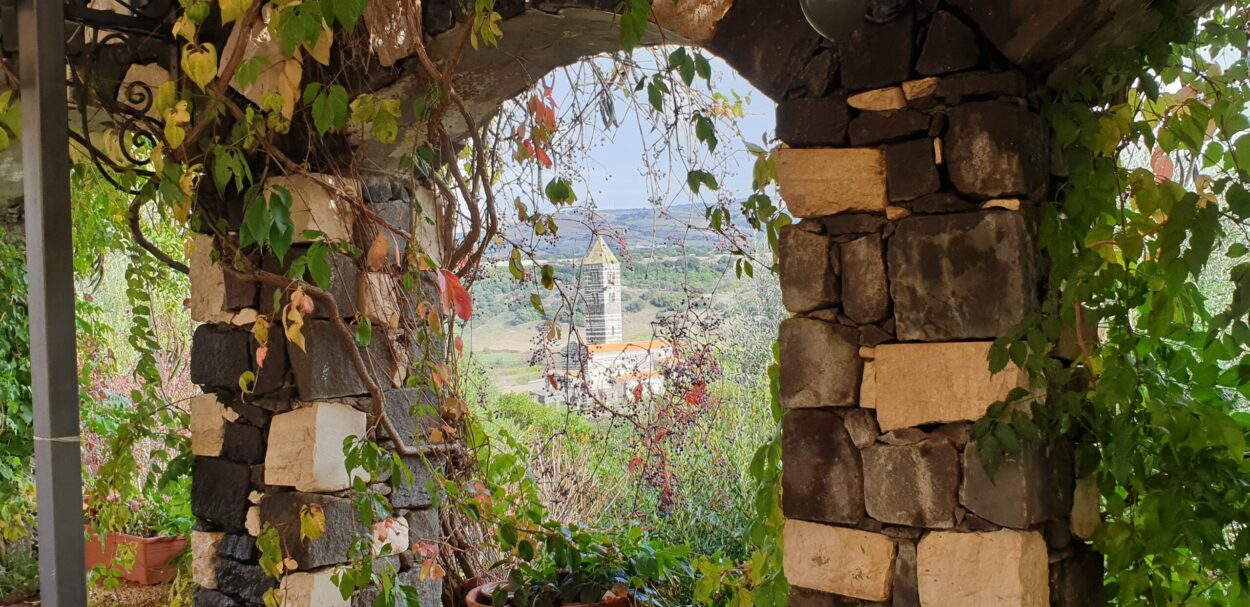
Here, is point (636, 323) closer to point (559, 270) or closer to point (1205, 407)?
point (559, 270)

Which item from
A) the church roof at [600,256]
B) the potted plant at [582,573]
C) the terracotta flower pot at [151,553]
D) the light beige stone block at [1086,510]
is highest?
the church roof at [600,256]

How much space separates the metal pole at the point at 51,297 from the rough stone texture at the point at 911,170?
1.28m

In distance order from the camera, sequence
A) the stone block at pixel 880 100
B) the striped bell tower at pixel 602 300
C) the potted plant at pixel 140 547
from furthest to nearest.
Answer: the striped bell tower at pixel 602 300
the potted plant at pixel 140 547
the stone block at pixel 880 100

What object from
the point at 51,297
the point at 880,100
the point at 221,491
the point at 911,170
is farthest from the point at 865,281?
the point at 221,491

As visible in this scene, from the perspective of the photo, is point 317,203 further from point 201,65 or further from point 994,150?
point 994,150

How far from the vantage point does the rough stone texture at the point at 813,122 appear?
1841 millimetres

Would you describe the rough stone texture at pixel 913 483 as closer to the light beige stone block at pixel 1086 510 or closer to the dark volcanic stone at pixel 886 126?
A: the light beige stone block at pixel 1086 510

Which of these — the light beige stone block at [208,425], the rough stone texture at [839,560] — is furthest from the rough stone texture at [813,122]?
the light beige stone block at [208,425]

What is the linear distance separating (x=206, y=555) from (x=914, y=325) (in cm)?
201

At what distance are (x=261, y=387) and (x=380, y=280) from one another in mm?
407

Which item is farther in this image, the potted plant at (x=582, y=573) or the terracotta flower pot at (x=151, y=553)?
the terracotta flower pot at (x=151, y=553)

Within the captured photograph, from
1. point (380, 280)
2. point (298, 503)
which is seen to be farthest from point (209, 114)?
point (298, 503)

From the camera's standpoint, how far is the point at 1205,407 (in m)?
1.66

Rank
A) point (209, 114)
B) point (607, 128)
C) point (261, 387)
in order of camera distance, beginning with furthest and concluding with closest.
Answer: point (607, 128) < point (261, 387) < point (209, 114)
